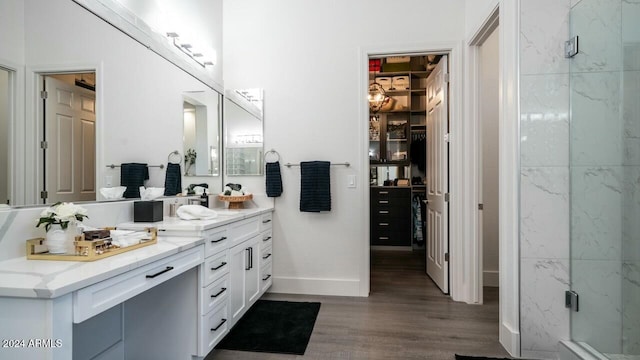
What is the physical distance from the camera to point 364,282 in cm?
295

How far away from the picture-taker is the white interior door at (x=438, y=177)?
298 cm

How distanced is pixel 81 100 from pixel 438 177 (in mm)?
2915

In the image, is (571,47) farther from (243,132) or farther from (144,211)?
(144,211)

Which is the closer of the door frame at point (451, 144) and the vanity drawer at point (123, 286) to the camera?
the vanity drawer at point (123, 286)

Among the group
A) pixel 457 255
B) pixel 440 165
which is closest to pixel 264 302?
pixel 457 255

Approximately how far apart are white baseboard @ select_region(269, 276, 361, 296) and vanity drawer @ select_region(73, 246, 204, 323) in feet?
5.08

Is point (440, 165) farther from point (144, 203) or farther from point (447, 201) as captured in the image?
point (144, 203)

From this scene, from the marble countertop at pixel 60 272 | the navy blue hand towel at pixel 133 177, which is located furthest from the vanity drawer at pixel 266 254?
the marble countertop at pixel 60 272

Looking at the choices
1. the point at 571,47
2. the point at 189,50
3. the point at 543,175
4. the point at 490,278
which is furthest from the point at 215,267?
the point at 490,278

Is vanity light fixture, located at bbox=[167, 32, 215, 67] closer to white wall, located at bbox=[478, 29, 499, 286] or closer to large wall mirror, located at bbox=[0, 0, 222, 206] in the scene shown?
large wall mirror, located at bbox=[0, 0, 222, 206]

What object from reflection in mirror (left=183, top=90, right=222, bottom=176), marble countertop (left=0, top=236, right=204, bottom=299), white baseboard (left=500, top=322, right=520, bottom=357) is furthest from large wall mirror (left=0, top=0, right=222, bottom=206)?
white baseboard (left=500, top=322, right=520, bottom=357)

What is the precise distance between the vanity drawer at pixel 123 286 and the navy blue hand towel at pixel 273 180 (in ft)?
4.59

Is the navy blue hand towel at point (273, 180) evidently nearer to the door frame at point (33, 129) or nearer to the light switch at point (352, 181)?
the light switch at point (352, 181)

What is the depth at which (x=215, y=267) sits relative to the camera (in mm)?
1903
